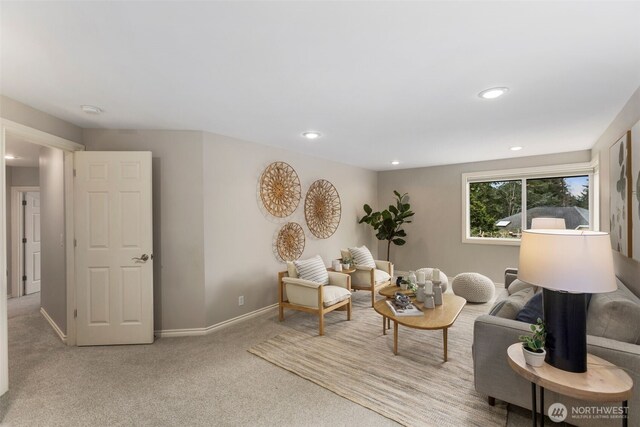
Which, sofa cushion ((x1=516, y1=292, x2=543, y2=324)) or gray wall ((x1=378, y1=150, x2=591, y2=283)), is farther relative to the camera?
gray wall ((x1=378, y1=150, x2=591, y2=283))

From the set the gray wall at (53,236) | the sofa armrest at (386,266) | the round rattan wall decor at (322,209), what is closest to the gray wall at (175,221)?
the gray wall at (53,236)

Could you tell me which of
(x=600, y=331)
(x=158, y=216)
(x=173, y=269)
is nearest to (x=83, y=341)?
(x=173, y=269)

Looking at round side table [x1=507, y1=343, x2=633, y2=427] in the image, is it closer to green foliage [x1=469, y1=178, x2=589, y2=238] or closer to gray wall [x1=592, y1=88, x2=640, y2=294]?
gray wall [x1=592, y1=88, x2=640, y2=294]

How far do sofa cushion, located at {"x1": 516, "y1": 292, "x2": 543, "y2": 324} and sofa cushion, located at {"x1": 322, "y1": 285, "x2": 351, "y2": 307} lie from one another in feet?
6.10

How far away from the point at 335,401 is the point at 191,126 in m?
2.93

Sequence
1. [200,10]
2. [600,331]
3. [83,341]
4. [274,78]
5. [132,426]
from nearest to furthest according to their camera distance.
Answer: [200,10] < [600,331] < [132,426] < [274,78] < [83,341]

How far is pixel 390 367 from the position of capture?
101 inches

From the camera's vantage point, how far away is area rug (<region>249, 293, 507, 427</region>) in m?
2.00

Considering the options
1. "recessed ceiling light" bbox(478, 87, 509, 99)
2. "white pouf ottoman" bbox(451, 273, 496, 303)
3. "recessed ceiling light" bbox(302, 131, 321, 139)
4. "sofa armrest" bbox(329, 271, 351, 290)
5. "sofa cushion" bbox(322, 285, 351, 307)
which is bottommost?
"white pouf ottoman" bbox(451, 273, 496, 303)

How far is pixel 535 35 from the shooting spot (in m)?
1.56

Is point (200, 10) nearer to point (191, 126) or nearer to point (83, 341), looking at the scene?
point (191, 126)

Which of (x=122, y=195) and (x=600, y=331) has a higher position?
(x=122, y=195)

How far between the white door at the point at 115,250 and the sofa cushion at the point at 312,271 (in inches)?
66.2

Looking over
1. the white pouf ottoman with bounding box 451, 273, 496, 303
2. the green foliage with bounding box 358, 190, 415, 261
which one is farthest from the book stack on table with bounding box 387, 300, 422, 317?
the green foliage with bounding box 358, 190, 415, 261
